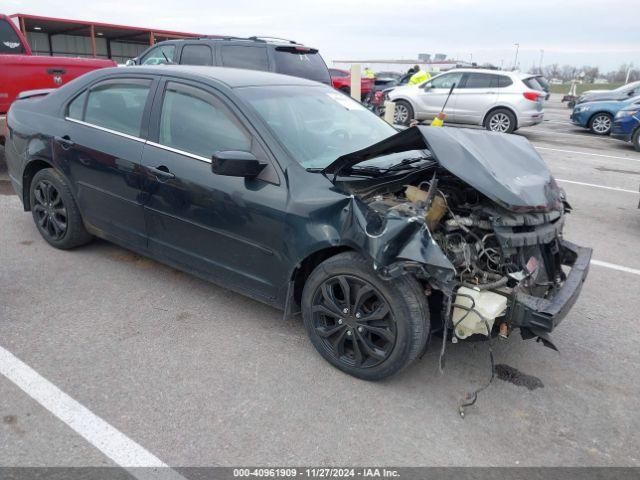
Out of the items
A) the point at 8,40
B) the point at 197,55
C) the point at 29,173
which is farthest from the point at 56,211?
the point at 197,55

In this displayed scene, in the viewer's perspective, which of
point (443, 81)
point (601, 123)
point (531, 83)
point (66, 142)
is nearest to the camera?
point (66, 142)

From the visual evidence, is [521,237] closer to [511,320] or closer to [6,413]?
[511,320]

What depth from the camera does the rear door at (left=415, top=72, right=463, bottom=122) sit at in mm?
14461

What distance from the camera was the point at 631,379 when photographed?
3.12 meters

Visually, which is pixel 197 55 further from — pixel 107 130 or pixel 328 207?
pixel 328 207

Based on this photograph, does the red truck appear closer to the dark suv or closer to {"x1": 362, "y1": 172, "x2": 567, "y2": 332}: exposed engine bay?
the dark suv

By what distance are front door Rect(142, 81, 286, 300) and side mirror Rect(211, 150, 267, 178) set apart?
0.37 ft

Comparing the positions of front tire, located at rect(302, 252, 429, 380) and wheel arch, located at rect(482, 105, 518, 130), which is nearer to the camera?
front tire, located at rect(302, 252, 429, 380)

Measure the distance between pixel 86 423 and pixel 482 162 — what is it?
2523mm

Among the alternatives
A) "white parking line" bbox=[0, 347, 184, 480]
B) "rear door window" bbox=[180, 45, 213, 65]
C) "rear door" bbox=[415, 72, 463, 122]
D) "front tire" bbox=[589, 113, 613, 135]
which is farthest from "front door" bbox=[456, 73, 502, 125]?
"white parking line" bbox=[0, 347, 184, 480]

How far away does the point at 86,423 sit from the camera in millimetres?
2541

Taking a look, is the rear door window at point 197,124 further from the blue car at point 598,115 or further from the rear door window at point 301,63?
the blue car at point 598,115

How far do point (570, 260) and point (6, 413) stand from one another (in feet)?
11.4

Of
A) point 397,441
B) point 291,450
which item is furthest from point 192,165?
point 397,441
